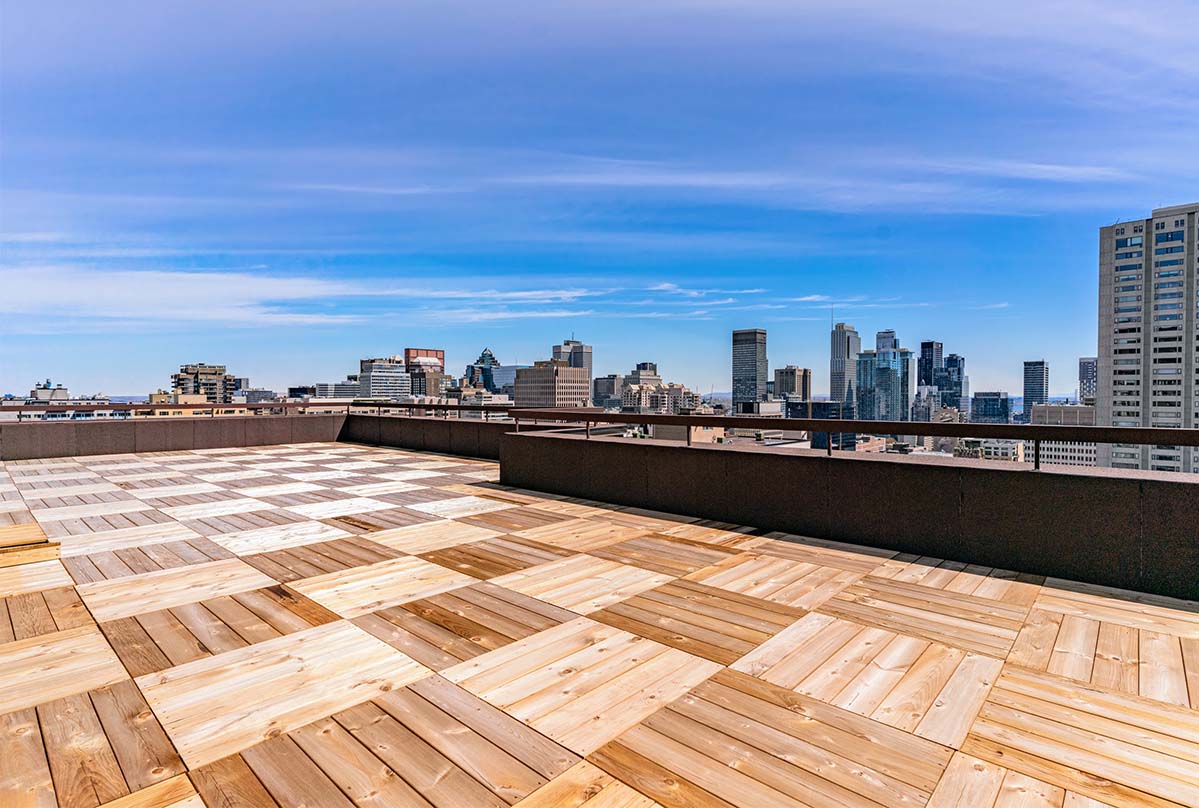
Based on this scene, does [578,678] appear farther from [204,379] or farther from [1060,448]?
[204,379]

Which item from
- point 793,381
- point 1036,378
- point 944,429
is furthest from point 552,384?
point 1036,378

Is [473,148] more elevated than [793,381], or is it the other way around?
[473,148]

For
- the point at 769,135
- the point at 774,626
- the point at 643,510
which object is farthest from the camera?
the point at 769,135

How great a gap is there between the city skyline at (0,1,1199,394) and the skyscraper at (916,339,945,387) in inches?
850

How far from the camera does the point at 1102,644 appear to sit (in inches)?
106

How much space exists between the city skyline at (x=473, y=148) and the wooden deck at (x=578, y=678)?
8.13 metres

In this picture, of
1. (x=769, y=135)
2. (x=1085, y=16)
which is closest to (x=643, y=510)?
(x=1085, y=16)

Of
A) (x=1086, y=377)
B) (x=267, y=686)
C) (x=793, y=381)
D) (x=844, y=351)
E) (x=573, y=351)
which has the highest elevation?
(x=844, y=351)

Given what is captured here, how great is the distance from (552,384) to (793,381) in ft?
83.2

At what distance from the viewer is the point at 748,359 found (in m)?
62.7

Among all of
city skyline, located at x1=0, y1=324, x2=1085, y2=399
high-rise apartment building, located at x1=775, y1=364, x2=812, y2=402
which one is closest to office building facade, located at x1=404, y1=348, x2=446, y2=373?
city skyline, located at x1=0, y1=324, x2=1085, y2=399

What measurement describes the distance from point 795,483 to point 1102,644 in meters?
2.30

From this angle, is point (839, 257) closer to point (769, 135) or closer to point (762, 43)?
point (769, 135)

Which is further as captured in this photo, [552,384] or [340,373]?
[340,373]
